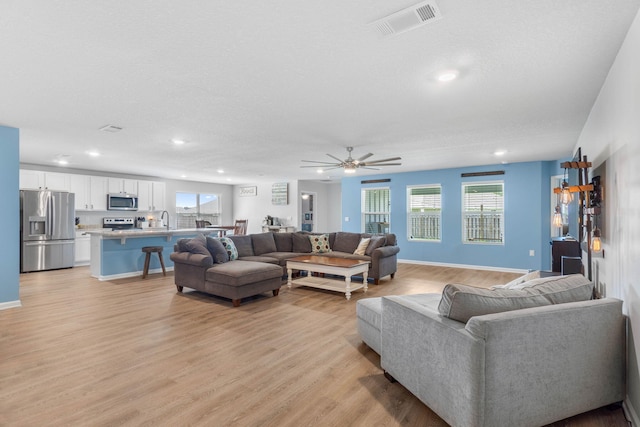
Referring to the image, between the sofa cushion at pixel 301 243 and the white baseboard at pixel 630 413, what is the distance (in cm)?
540

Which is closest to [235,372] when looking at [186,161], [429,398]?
[429,398]

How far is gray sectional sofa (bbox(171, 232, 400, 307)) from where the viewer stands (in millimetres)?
4629

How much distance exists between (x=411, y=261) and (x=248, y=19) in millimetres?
7528

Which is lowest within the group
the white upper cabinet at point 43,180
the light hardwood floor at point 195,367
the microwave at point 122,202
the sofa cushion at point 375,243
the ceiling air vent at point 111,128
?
the light hardwood floor at point 195,367

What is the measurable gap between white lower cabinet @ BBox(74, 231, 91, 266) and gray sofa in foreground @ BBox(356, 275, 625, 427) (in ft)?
27.8

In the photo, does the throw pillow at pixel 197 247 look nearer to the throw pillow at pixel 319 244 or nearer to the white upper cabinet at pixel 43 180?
the throw pillow at pixel 319 244

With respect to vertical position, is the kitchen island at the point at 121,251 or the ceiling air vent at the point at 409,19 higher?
the ceiling air vent at the point at 409,19

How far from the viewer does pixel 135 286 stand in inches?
224

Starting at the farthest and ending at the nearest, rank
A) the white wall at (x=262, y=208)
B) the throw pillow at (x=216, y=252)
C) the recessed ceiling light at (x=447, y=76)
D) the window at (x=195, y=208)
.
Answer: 1. the white wall at (x=262, y=208)
2. the window at (x=195, y=208)
3. the throw pillow at (x=216, y=252)
4. the recessed ceiling light at (x=447, y=76)

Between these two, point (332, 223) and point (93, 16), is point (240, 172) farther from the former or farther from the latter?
point (93, 16)

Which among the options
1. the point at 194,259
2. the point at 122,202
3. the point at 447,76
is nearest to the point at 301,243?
the point at 194,259

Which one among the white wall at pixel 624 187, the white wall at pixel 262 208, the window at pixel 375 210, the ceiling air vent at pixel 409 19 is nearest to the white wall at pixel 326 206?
the white wall at pixel 262 208

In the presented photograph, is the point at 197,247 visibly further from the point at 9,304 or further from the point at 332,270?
the point at 9,304

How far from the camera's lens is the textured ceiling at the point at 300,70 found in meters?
1.95
